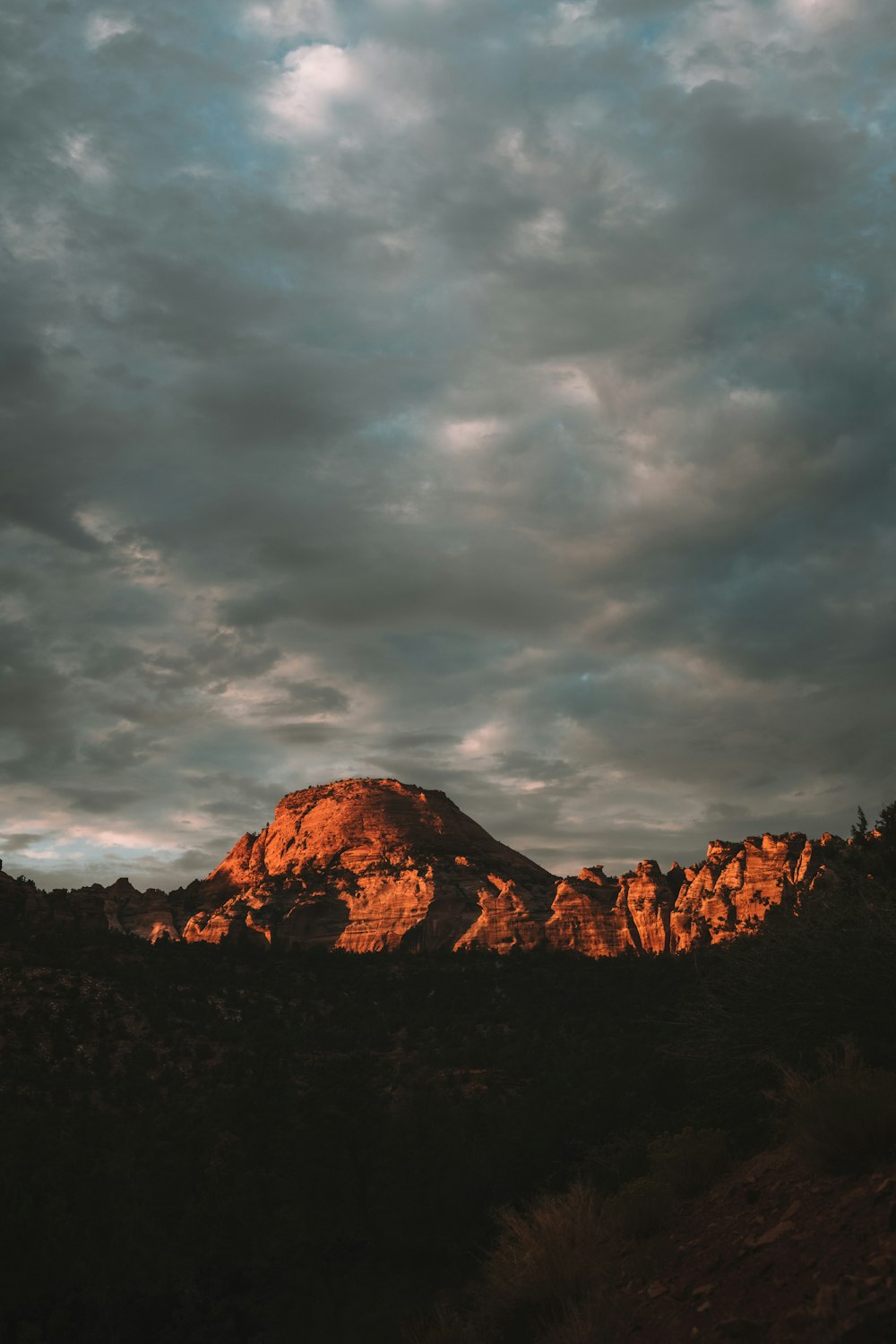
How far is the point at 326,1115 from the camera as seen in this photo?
39.3 m

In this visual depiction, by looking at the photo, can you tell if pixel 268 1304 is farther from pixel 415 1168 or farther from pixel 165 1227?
pixel 415 1168

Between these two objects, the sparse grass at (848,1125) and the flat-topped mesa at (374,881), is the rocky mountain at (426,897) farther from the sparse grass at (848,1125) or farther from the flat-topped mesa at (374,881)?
the sparse grass at (848,1125)

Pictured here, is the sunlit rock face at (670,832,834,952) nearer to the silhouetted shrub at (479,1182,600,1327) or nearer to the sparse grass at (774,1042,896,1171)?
the silhouetted shrub at (479,1182,600,1327)

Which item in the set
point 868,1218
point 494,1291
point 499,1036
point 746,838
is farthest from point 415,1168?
point 746,838

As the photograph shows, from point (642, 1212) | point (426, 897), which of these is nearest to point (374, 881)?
point (426, 897)

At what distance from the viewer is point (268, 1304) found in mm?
25500

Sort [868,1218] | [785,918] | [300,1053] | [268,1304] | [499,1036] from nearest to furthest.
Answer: [868,1218] → [268,1304] → [785,918] → [300,1053] → [499,1036]

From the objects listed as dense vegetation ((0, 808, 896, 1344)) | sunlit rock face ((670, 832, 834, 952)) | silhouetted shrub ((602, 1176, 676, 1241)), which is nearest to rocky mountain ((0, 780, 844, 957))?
sunlit rock face ((670, 832, 834, 952))

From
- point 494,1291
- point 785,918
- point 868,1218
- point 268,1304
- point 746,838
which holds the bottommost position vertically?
point 268,1304

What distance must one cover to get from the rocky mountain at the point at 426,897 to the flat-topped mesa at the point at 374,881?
0.22 m

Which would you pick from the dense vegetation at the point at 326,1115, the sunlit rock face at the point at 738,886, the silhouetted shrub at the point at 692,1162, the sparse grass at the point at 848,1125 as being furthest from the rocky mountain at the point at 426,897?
the sparse grass at the point at 848,1125

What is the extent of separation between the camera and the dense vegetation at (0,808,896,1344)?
894 inches

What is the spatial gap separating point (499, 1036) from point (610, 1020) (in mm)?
8191

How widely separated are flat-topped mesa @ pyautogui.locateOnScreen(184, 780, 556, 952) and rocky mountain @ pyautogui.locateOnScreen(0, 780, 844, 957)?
216mm
